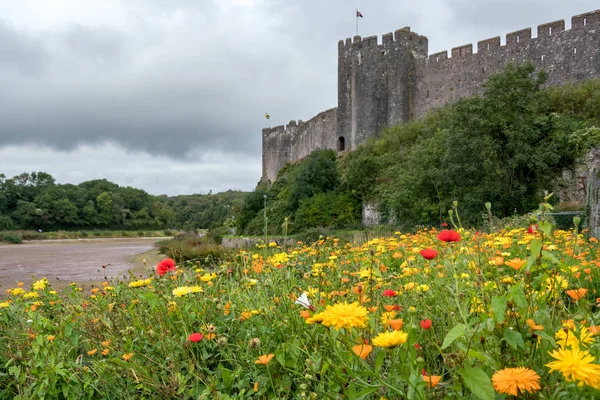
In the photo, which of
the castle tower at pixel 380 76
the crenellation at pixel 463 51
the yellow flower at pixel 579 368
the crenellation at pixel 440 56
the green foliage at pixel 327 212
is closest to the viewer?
the yellow flower at pixel 579 368

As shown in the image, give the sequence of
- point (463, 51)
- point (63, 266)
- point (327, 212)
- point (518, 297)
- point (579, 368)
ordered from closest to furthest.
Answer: point (579, 368)
point (518, 297)
point (63, 266)
point (463, 51)
point (327, 212)

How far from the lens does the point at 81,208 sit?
68.4 meters

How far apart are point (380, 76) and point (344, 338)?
24.0m

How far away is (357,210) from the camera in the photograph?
2325 centimetres

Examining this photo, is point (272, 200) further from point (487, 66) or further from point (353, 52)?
point (487, 66)

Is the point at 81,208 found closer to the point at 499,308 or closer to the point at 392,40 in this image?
the point at 392,40

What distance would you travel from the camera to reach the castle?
19.3m

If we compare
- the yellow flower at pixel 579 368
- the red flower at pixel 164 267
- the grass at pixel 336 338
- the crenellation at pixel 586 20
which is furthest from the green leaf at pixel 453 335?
the crenellation at pixel 586 20

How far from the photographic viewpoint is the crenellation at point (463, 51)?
2260cm

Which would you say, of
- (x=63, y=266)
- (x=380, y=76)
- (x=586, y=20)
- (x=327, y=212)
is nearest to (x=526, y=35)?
(x=586, y=20)

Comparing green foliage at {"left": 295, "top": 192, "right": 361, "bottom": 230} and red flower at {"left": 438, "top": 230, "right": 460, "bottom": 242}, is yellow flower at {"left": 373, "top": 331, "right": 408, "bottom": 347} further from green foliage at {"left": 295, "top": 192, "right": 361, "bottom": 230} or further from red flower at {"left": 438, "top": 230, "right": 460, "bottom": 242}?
green foliage at {"left": 295, "top": 192, "right": 361, "bottom": 230}

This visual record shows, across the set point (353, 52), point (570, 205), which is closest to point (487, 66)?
point (353, 52)

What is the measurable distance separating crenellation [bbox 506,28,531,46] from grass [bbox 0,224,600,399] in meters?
20.3

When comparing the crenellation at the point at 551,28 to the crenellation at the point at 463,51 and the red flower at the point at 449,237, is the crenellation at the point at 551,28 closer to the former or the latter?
the crenellation at the point at 463,51
